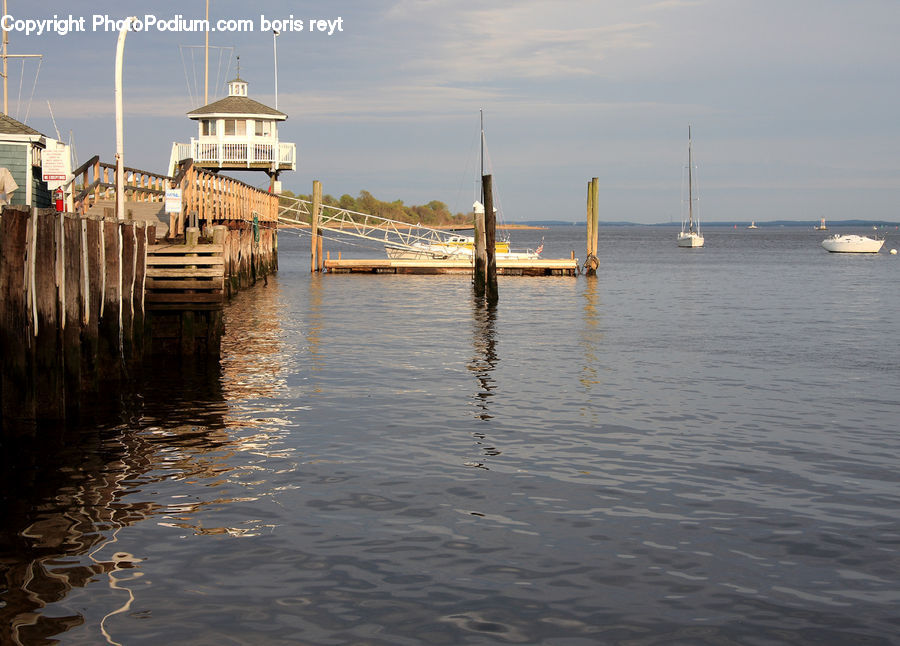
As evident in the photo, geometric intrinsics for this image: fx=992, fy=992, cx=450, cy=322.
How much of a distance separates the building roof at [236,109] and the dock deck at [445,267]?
354 inches

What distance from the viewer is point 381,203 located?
193 metres

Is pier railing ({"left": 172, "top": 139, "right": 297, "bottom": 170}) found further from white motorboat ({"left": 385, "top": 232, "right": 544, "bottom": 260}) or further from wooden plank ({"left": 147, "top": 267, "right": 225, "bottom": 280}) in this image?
wooden plank ({"left": 147, "top": 267, "right": 225, "bottom": 280})

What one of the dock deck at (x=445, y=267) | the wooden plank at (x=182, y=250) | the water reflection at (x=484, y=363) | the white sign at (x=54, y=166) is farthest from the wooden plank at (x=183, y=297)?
the dock deck at (x=445, y=267)

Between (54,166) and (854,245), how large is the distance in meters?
91.7

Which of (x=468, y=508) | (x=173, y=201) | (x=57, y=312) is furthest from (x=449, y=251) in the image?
(x=468, y=508)

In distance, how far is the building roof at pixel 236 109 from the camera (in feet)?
182

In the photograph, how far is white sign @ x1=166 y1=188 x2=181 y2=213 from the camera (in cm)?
2481

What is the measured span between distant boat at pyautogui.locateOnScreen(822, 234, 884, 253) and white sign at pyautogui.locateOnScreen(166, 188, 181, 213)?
91188mm

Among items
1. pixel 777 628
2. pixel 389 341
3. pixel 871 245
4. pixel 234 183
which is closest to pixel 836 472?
pixel 777 628

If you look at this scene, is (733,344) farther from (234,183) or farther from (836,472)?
(234,183)

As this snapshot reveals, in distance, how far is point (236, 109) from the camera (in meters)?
55.8

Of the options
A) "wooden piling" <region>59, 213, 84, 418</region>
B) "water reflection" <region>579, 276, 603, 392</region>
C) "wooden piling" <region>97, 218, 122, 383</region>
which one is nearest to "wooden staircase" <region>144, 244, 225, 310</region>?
"wooden piling" <region>97, 218, 122, 383</region>

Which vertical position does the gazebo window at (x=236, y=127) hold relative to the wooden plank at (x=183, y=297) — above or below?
above

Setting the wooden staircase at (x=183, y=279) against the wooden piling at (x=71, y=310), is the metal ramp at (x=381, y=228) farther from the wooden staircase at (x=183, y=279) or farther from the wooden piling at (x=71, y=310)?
the wooden piling at (x=71, y=310)
